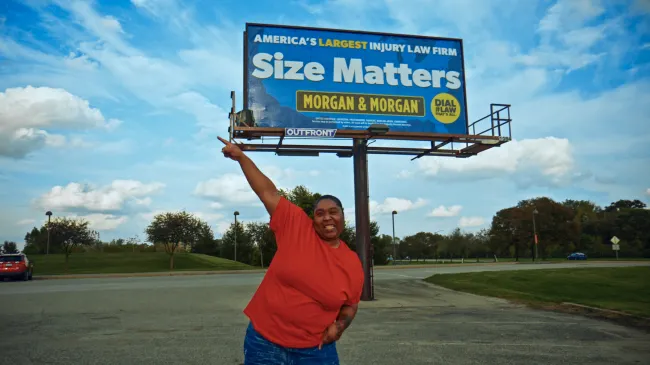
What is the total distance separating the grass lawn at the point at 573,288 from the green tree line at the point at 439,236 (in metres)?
24.1

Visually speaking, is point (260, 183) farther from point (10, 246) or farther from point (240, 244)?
point (10, 246)

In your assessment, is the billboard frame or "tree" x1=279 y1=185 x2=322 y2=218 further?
"tree" x1=279 y1=185 x2=322 y2=218

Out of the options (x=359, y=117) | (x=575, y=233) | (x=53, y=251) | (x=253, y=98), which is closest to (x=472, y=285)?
(x=359, y=117)

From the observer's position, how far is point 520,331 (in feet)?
26.7

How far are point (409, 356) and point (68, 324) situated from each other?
22.3 ft

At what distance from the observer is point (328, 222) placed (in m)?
→ 2.66

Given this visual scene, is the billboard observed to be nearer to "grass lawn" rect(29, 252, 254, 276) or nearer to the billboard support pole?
the billboard support pole

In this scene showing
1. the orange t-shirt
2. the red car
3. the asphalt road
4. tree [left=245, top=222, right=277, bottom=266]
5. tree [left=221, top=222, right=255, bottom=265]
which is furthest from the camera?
tree [left=221, top=222, right=255, bottom=265]

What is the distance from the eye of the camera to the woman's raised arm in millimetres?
2766

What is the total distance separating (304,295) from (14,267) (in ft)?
89.1

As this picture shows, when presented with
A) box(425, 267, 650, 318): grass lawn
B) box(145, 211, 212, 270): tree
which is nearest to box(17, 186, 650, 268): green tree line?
box(145, 211, 212, 270): tree

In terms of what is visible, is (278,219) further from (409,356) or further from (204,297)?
(204,297)

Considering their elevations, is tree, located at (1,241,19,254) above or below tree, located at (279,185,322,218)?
below

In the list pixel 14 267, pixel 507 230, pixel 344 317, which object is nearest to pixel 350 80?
pixel 344 317
